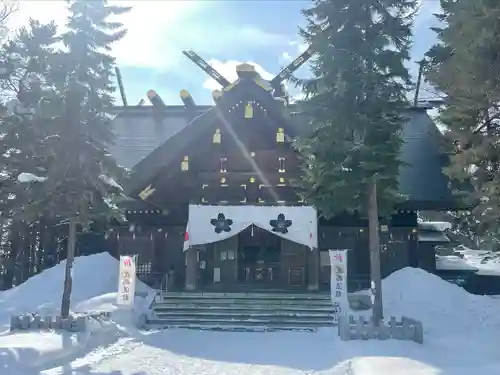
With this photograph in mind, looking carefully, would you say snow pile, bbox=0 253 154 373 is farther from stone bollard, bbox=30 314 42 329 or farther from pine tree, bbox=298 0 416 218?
pine tree, bbox=298 0 416 218

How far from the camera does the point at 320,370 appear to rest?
930 cm

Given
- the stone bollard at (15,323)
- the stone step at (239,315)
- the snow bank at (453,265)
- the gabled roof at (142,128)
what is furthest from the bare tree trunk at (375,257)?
the gabled roof at (142,128)

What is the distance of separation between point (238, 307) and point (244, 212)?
3240mm

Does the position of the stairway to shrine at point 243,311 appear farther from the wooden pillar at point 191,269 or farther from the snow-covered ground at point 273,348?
the snow-covered ground at point 273,348

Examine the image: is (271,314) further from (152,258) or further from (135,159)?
(135,159)

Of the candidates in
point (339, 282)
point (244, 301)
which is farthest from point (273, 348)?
point (244, 301)

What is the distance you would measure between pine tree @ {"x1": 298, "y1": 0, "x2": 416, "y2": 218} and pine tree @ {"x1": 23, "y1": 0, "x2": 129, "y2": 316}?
5437 millimetres

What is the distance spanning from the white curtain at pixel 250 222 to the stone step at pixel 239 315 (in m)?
2.53

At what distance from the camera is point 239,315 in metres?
15.2

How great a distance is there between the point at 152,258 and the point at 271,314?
6.99 metres

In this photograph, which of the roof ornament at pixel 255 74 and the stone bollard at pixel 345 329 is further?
the roof ornament at pixel 255 74

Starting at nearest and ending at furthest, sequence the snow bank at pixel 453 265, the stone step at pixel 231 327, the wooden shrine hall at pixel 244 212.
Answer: the stone step at pixel 231 327, the wooden shrine hall at pixel 244 212, the snow bank at pixel 453 265

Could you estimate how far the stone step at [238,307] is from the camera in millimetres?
15445

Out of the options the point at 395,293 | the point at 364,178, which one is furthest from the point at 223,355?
the point at 395,293
